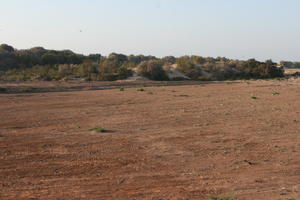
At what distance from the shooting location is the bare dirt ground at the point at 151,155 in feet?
20.4

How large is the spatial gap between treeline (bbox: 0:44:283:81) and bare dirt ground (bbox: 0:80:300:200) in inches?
1078

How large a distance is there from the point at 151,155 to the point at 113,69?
36.8 meters

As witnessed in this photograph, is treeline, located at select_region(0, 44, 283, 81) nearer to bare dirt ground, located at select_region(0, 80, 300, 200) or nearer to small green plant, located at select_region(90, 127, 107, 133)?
bare dirt ground, located at select_region(0, 80, 300, 200)

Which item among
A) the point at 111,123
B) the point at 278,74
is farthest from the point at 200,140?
the point at 278,74

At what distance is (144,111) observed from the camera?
52.1 ft

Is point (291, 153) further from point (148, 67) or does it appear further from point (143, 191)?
point (148, 67)

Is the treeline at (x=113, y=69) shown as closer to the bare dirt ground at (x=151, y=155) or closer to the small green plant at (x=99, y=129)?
the bare dirt ground at (x=151, y=155)

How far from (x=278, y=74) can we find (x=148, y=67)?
19134mm

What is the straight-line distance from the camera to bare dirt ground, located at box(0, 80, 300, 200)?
20.4 feet

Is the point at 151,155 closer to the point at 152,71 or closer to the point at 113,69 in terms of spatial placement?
the point at 152,71

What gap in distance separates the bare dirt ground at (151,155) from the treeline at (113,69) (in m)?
27.4

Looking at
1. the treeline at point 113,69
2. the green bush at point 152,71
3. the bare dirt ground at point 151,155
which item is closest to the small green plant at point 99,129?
the bare dirt ground at point 151,155

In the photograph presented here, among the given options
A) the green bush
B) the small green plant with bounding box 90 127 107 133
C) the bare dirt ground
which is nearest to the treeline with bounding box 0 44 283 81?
the green bush

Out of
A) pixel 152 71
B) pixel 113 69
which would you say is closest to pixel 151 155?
pixel 152 71
